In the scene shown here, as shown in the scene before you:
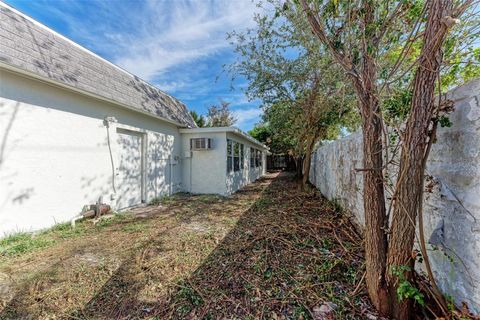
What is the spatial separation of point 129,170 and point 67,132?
6.84 feet

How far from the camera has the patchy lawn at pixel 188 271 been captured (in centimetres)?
225

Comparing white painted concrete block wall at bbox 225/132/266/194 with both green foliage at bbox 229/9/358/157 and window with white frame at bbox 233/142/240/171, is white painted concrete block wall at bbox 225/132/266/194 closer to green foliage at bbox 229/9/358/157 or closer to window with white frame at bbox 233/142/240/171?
window with white frame at bbox 233/142/240/171

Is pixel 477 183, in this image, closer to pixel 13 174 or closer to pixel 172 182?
pixel 13 174

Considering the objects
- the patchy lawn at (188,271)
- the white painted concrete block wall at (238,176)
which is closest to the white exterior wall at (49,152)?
the patchy lawn at (188,271)

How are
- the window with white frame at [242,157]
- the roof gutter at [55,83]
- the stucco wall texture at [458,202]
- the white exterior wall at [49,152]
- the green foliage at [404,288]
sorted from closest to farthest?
the stucco wall texture at [458,202] → the green foliage at [404,288] → the roof gutter at [55,83] → the white exterior wall at [49,152] → the window with white frame at [242,157]

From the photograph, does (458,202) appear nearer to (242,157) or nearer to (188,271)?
(188,271)

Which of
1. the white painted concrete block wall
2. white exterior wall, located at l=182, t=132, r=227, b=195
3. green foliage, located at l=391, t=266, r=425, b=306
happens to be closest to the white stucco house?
white exterior wall, located at l=182, t=132, r=227, b=195

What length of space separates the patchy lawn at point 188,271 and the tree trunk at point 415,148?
26.3 inches

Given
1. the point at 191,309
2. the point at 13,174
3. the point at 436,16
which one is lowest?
the point at 191,309

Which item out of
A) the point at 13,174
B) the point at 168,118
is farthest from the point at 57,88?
the point at 168,118

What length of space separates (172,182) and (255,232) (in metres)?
5.40

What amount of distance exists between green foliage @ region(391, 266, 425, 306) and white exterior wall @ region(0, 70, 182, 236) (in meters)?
5.77

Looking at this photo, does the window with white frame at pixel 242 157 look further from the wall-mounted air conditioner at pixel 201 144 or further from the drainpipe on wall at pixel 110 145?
the drainpipe on wall at pixel 110 145

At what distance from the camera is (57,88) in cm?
468
